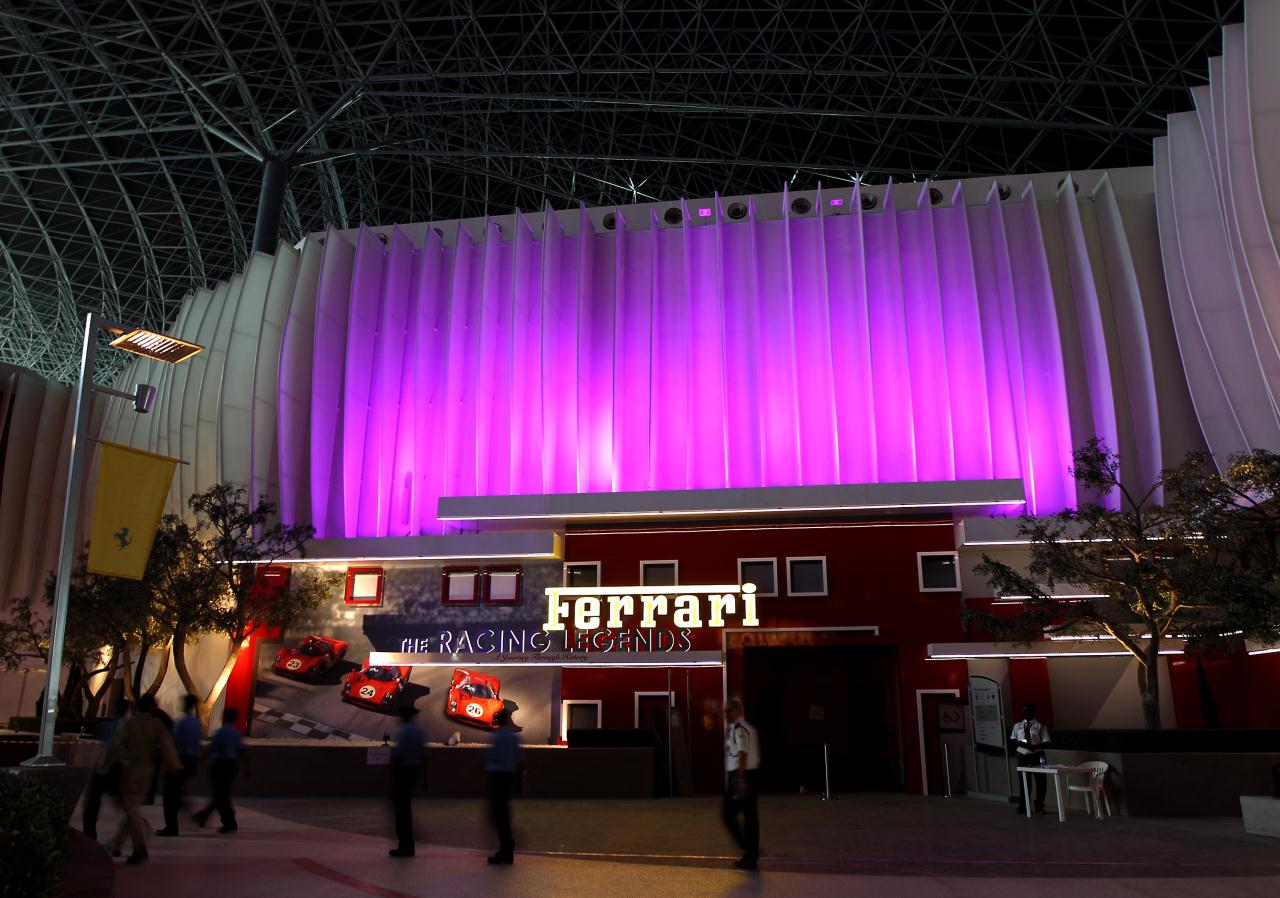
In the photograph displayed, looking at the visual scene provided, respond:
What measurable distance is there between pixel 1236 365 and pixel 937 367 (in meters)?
6.86

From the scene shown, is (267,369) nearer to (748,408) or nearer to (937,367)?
(748,408)

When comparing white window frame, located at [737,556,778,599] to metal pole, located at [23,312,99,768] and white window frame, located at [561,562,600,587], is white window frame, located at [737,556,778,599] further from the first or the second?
metal pole, located at [23,312,99,768]

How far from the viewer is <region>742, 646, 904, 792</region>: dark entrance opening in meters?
24.1

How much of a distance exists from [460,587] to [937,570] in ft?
39.6

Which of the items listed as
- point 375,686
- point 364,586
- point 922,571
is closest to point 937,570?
point 922,571

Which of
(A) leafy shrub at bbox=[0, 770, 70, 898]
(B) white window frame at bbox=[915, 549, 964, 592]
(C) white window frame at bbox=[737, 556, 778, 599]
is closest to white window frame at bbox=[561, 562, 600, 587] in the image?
(C) white window frame at bbox=[737, 556, 778, 599]

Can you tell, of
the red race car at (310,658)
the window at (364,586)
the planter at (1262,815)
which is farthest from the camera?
the window at (364,586)

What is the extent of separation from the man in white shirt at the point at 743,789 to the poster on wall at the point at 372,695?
13488 mm

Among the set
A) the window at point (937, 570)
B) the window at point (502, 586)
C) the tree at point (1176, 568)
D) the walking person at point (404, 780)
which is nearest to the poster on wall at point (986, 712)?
the tree at point (1176, 568)

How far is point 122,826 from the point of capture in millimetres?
10547

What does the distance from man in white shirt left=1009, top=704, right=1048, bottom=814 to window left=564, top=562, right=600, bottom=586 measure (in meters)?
11.0

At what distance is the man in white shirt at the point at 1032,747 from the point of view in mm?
16250

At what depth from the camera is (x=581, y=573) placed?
24.6m

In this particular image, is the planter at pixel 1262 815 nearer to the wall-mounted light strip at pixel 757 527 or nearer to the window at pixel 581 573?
the wall-mounted light strip at pixel 757 527
